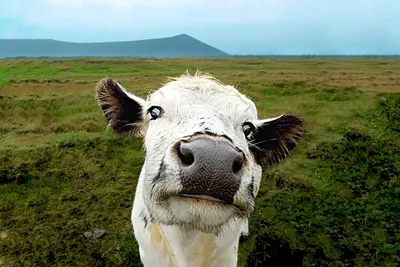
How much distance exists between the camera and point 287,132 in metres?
4.66

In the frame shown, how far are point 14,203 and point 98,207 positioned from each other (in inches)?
62.8

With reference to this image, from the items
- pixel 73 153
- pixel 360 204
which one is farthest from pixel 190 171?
pixel 73 153

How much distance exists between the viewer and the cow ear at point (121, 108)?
4.62 m

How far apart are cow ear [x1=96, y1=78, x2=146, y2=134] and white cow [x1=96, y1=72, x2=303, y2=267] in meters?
0.01

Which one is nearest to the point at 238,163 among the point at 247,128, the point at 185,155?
the point at 185,155

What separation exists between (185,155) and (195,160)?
0.09 metres

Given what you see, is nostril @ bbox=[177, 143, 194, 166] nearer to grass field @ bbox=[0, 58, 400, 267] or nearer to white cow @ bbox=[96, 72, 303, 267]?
white cow @ bbox=[96, 72, 303, 267]

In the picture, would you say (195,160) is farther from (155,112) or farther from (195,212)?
(155,112)

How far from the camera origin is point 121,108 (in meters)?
4.73

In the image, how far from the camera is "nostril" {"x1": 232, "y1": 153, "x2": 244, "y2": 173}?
9.59ft

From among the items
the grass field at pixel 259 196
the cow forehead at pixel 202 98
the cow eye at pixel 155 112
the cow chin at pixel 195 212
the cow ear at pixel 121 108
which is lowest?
the grass field at pixel 259 196

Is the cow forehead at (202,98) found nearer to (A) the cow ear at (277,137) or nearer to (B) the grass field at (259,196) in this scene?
(A) the cow ear at (277,137)

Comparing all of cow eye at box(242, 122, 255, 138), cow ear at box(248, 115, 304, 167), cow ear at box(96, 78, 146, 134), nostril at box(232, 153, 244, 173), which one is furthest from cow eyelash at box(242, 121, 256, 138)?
cow ear at box(96, 78, 146, 134)

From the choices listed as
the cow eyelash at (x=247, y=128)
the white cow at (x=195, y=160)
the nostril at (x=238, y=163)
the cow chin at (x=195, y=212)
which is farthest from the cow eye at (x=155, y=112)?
the nostril at (x=238, y=163)
